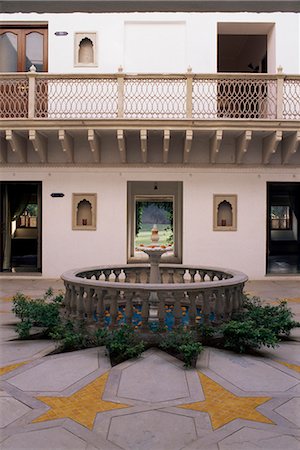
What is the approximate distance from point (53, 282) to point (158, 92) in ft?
20.4

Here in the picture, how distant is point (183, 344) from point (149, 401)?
1253mm

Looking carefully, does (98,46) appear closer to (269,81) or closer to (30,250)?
(269,81)

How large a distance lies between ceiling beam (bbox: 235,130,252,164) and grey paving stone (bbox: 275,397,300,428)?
8277 millimetres

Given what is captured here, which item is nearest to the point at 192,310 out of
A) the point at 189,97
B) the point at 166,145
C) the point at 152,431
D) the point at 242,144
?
the point at 152,431

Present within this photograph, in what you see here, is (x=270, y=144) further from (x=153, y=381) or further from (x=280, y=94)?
(x=153, y=381)

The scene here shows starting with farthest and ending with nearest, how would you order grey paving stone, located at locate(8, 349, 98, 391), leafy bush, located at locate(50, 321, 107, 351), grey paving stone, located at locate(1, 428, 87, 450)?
1. leafy bush, located at locate(50, 321, 107, 351)
2. grey paving stone, located at locate(8, 349, 98, 391)
3. grey paving stone, located at locate(1, 428, 87, 450)

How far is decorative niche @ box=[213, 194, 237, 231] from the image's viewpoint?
11750 millimetres

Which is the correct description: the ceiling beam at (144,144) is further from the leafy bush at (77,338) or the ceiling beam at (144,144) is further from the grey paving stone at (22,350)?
the grey paving stone at (22,350)

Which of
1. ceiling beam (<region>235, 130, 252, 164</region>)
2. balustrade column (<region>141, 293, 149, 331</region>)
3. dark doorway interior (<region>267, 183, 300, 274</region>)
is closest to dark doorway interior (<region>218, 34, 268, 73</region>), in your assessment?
ceiling beam (<region>235, 130, 252, 164</region>)

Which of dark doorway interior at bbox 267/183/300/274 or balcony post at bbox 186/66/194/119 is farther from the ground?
balcony post at bbox 186/66/194/119

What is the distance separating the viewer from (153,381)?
3998 millimetres

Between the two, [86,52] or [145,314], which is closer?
[145,314]

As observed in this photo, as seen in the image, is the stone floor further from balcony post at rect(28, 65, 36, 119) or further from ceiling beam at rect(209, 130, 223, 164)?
balcony post at rect(28, 65, 36, 119)

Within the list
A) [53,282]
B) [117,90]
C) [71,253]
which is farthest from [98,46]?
[53,282]
